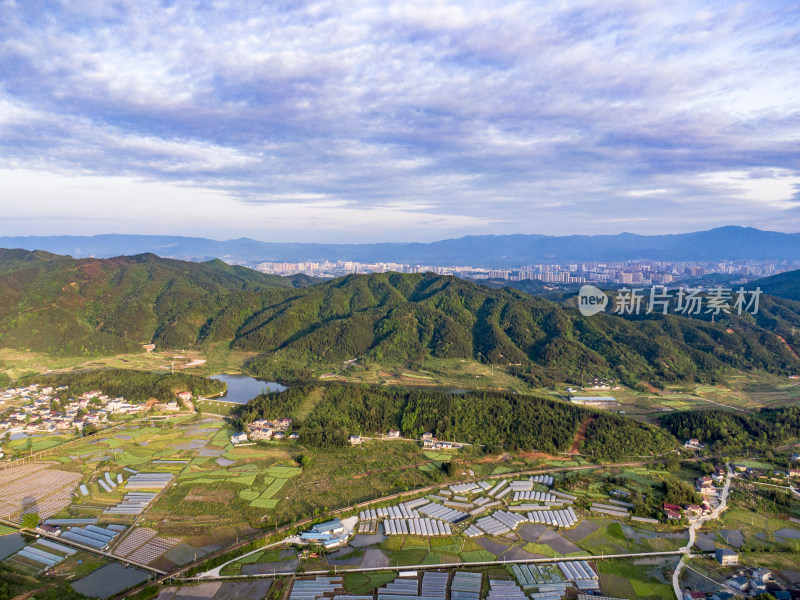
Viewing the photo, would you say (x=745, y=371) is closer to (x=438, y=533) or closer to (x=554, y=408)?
(x=554, y=408)

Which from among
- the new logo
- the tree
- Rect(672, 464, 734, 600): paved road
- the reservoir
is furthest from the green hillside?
the tree

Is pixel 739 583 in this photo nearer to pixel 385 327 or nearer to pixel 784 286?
pixel 385 327

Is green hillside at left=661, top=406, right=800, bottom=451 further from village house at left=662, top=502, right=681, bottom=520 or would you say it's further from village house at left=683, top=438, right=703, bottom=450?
village house at left=662, top=502, right=681, bottom=520

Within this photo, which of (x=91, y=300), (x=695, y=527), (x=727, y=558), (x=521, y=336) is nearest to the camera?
(x=727, y=558)

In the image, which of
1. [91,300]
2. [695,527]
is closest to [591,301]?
[695,527]
